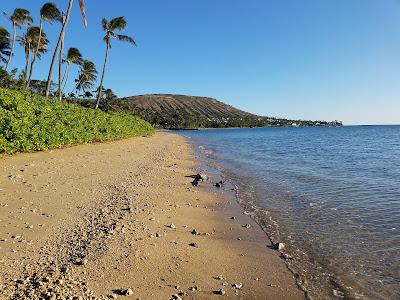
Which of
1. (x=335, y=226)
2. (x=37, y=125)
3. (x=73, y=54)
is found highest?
(x=73, y=54)

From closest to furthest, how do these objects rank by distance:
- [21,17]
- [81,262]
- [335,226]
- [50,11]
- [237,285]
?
[237,285] → [81,262] → [335,226] → [50,11] → [21,17]

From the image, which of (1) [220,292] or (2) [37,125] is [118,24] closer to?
(2) [37,125]

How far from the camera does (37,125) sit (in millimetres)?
15391

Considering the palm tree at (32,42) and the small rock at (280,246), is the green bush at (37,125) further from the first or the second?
the palm tree at (32,42)

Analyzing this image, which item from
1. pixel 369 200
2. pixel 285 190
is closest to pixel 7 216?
pixel 285 190

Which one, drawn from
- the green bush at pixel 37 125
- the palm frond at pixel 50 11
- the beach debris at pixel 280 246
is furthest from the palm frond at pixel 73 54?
the beach debris at pixel 280 246

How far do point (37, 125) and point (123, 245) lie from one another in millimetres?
10895

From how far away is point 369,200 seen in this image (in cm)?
1212

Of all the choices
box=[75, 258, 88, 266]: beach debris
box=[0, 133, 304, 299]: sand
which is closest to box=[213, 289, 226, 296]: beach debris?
box=[0, 133, 304, 299]: sand

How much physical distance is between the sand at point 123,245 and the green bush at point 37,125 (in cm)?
193

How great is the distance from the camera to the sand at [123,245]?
5.12 meters

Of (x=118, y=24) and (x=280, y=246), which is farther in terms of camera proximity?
(x=118, y=24)

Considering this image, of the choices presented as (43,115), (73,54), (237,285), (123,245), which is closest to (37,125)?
(43,115)

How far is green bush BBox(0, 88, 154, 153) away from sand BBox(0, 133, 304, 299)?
1.93 m
